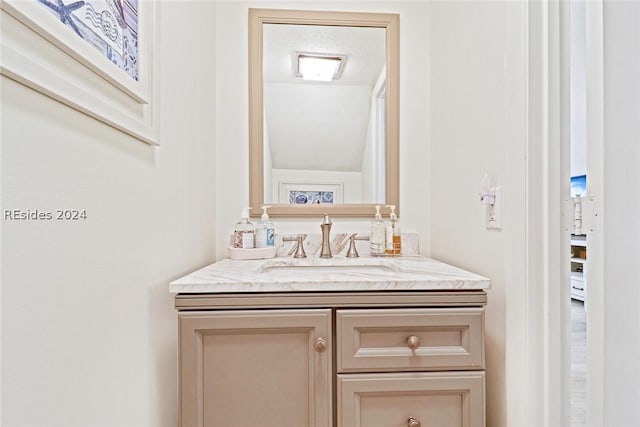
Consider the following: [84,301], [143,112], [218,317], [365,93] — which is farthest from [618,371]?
[365,93]

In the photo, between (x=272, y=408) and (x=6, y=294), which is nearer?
(x=6, y=294)

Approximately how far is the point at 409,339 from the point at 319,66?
122cm

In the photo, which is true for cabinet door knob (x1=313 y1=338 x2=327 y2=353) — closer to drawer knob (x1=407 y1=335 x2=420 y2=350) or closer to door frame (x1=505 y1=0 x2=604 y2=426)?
drawer knob (x1=407 y1=335 x2=420 y2=350)

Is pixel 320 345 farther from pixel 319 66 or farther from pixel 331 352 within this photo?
pixel 319 66

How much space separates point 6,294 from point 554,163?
111 centimetres

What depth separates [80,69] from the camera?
58cm

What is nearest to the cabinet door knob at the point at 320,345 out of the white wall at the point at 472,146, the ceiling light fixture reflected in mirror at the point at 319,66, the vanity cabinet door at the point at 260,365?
the vanity cabinet door at the point at 260,365

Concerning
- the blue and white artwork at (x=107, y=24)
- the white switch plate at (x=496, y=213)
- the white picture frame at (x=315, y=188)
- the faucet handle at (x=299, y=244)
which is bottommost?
the faucet handle at (x=299, y=244)

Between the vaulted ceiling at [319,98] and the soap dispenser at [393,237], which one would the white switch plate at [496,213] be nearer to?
the soap dispenser at [393,237]

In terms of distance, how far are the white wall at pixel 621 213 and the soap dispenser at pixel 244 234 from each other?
1.12 meters

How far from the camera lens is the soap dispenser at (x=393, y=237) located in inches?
56.1

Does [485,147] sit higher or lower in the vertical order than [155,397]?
higher

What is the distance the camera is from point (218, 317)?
0.83m

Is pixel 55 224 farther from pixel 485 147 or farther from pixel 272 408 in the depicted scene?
pixel 485 147
